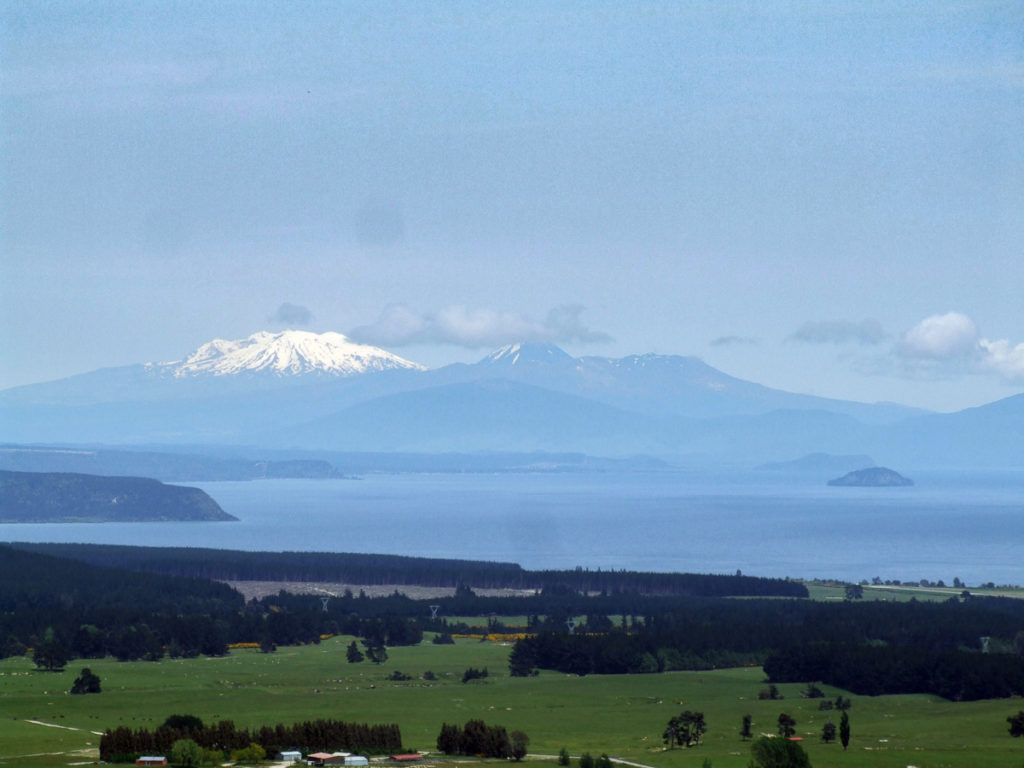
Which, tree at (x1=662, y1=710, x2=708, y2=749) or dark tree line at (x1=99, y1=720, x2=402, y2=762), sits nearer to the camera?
dark tree line at (x1=99, y1=720, x2=402, y2=762)

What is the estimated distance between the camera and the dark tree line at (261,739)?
65.3 meters

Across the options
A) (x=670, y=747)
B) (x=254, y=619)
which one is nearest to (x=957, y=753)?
(x=670, y=747)

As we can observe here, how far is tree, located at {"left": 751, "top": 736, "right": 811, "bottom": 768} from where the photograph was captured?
2409 inches

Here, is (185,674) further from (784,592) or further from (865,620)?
(784,592)

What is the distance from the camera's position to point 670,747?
7175cm

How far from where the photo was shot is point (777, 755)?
203 ft

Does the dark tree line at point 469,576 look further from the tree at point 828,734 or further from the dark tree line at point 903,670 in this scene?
the tree at point 828,734

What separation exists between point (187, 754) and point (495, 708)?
2599 cm

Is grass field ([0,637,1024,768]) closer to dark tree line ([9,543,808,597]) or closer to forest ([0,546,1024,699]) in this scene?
forest ([0,546,1024,699])

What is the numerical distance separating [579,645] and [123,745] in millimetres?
48391

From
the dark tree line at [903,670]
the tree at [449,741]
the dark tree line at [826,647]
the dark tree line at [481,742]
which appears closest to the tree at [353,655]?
the dark tree line at [826,647]

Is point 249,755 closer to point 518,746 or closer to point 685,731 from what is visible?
point 518,746

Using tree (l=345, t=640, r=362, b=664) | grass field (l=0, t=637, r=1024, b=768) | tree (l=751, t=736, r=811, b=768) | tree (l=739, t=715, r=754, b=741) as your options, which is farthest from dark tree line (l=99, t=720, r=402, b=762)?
tree (l=345, t=640, r=362, b=664)

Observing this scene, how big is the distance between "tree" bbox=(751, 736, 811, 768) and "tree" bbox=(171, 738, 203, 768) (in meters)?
21.4
